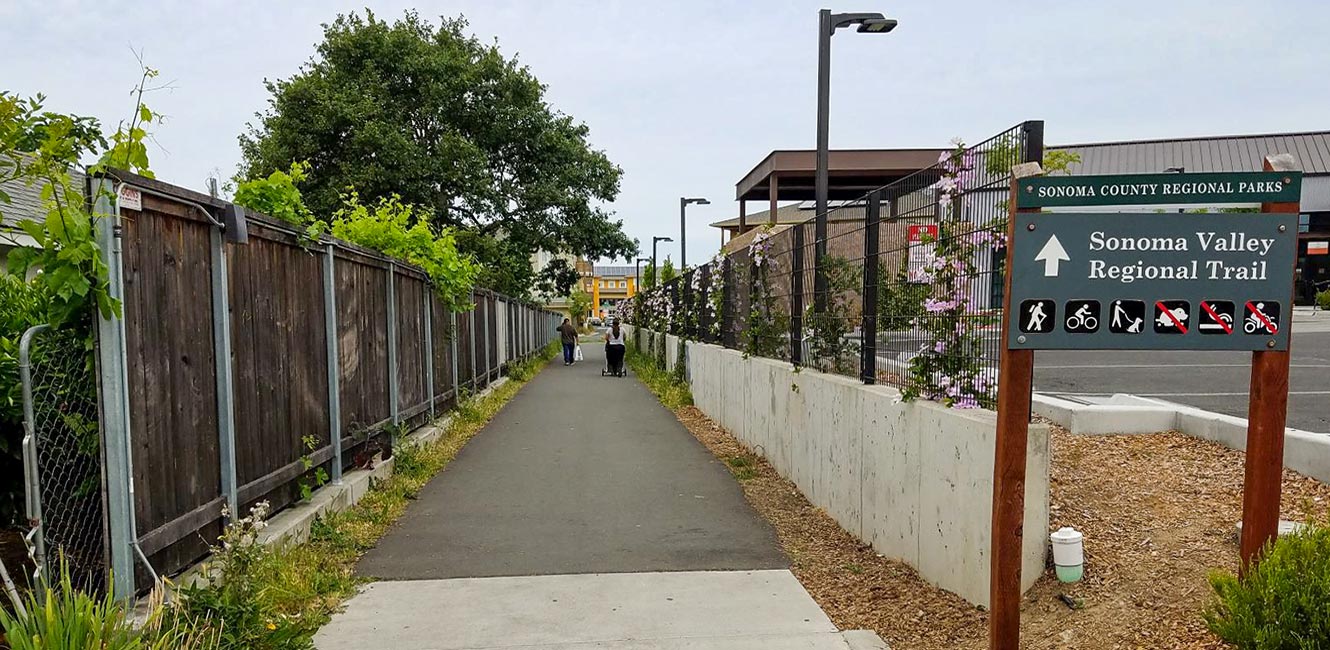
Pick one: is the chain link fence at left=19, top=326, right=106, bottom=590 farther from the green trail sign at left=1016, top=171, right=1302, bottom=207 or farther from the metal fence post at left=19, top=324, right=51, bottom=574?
the green trail sign at left=1016, top=171, right=1302, bottom=207

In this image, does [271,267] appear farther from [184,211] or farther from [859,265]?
[859,265]

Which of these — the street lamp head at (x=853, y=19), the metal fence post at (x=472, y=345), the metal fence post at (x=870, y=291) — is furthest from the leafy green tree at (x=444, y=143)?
the metal fence post at (x=870, y=291)

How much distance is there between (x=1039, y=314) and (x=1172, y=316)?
0.48 metres

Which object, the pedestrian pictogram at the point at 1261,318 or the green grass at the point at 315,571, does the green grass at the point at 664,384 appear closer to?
the green grass at the point at 315,571

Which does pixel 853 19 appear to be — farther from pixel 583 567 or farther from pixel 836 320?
pixel 583 567

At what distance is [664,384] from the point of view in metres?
17.1

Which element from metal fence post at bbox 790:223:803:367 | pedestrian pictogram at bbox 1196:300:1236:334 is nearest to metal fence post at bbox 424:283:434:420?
metal fence post at bbox 790:223:803:367

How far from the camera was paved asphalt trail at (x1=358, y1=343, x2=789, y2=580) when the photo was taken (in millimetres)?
5480

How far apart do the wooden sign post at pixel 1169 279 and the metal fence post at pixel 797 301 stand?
4.60m

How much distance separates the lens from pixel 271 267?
5.55m

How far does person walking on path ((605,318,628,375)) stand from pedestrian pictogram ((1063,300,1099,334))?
18.8 metres

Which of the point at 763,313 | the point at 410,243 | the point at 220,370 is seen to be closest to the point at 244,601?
the point at 220,370

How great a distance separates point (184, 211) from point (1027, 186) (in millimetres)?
3974

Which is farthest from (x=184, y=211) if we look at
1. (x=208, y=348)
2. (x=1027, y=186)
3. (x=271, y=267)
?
(x=1027, y=186)
